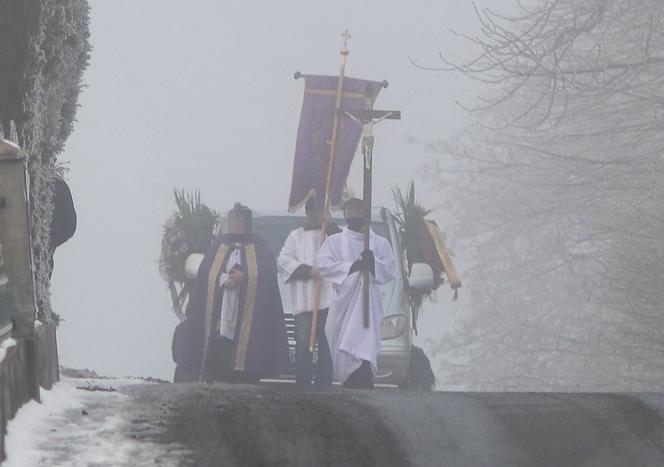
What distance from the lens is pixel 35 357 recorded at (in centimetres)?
859

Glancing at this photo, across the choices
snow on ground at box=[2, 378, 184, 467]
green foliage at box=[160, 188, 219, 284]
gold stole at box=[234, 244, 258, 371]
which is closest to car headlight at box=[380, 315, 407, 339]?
gold stole at box=[234, 244, 258, 371]

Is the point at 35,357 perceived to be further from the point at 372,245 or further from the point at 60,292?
the point at 60,292

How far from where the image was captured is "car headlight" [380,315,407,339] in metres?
16.8

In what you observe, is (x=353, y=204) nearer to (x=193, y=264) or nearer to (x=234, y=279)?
(x=234, y=279)

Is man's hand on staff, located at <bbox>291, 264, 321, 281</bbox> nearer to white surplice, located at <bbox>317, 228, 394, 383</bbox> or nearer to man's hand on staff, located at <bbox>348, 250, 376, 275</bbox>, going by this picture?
white surplice, located at <bbox>317, 228, 394, 383</bbox>

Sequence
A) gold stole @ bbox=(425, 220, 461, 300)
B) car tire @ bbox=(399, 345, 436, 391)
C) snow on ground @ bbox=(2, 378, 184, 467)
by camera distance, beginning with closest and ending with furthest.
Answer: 1. snow on ground @ bbox=(2, 378, 184, 467)
2. car tire @ bbox=(399, 345, 436, 391)
3. gold stole @ bbox=(425, 220, 461, 300)

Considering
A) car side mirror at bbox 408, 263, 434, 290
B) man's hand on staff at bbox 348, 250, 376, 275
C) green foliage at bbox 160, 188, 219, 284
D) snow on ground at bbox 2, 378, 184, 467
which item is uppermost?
green foliage at bbox 160, 188, 219, 284

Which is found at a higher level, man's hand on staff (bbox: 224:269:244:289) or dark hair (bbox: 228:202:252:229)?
dark hair (bbox: 228:202:252:229)

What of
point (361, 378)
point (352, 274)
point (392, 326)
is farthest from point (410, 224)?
point (361, 378)

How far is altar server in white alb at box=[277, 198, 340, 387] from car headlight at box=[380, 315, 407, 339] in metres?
0.56

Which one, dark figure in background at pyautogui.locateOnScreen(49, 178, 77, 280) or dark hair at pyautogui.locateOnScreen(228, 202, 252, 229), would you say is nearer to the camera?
dark figure in background at pyautogui.locateOnScreen(49, 178, 77, 280)

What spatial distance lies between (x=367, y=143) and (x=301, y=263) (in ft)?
4.00

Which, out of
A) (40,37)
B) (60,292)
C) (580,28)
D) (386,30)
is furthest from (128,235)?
(40,37)

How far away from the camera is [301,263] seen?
16.6 meters
